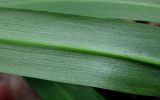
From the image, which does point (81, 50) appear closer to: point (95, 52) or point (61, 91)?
point (95, 52)

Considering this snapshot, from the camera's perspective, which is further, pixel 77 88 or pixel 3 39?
pixel 77 88

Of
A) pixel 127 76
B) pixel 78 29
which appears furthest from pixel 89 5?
pixel 127 76

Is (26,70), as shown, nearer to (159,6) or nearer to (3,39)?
(3,39)

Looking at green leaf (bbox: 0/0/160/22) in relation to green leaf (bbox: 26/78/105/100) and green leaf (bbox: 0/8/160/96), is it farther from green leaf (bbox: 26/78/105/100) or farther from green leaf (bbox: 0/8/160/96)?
green leaf (bbox: 26/78/105/100)

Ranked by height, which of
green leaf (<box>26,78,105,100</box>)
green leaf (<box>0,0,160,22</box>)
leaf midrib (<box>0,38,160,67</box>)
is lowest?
green leaf (<box>26,78,105,100</box>)

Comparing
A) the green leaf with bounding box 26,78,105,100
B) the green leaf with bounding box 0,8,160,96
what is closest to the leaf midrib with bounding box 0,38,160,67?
the green leaf with bounding box 0,8,160,96

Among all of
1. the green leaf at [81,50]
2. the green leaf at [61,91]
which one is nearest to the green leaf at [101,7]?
the green leaf at [81,50]

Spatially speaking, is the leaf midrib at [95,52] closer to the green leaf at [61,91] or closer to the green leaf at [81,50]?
the green leaf at [81,50]
